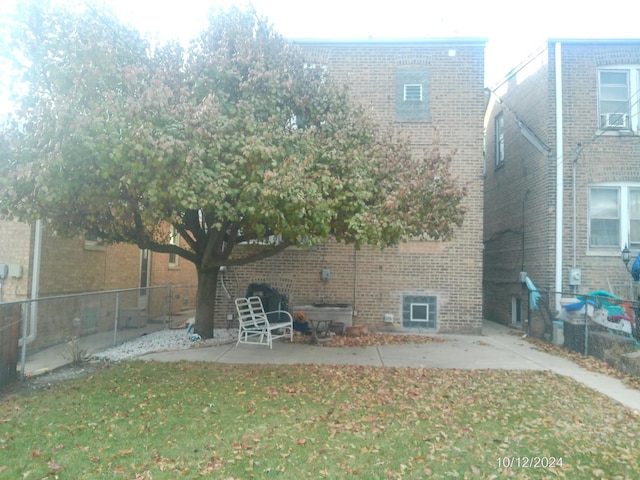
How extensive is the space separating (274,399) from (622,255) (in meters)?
8.83

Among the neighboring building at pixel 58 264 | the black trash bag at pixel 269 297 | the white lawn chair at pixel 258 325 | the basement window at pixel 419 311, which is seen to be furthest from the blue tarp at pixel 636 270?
the neighboring building at pixel 58 264

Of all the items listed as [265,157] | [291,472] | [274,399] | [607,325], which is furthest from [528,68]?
[291,472]

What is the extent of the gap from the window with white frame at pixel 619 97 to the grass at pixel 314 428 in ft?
23.5

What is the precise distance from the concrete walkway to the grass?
2.87ft

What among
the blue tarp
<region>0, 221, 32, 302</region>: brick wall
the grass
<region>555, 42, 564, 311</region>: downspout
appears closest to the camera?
the grass

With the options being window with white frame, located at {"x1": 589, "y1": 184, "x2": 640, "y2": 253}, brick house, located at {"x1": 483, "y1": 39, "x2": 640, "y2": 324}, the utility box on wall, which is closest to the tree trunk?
brick house, located at {"x1": 483, "y1": 39, "x2": 640, "y2": 324}

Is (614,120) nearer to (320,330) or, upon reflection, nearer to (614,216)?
(614,216)

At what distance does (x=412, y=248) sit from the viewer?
1155cm

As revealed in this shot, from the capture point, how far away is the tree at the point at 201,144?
5.75 m

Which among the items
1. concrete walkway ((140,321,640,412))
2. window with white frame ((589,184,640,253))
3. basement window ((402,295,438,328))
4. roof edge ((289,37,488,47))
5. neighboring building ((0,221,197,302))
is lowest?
concrete walkway ((140,321,640,412))

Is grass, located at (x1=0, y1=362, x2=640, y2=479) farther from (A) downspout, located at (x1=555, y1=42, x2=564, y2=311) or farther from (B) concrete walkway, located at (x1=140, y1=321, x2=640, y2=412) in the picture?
(A) downspout, located at (x1=555, y1=42, x2=564, y2=311)

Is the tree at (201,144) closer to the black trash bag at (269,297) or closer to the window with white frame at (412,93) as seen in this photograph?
the black trash bag at (269,297)

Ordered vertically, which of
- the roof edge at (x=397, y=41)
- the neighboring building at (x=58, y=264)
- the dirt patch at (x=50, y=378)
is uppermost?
the roof edge at (x=397, y=41)

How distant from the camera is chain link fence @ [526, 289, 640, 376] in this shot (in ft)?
26.8
